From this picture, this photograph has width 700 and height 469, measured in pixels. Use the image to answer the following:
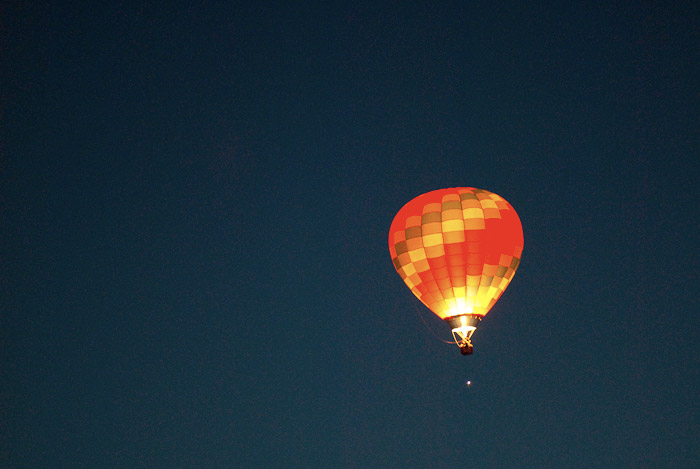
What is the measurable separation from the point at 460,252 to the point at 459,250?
53mm

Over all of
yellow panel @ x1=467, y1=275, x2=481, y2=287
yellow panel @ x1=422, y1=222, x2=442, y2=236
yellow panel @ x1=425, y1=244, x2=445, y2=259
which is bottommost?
yellow panel @ x1=467, y1=275, x2=481, y2=287

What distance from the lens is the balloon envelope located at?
19906 mm

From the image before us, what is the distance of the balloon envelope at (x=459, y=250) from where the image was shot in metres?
19.9

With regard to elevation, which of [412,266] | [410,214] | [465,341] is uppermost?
[410,214]

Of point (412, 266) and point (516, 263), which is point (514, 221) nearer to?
point (516, 263)

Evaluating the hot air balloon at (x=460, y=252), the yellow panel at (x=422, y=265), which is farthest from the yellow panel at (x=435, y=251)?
the yellow panel at (x=422, y=265)

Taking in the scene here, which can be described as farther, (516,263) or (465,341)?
(516,263)

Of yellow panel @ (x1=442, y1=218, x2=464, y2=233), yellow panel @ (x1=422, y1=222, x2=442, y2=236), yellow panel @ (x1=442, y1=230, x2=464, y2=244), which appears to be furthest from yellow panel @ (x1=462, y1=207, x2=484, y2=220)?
yellow panel @ (x1=422, y1=222, x2=442, y2=236)

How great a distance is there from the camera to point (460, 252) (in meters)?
19.9

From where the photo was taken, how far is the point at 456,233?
785 inches

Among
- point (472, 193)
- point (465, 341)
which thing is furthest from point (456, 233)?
point (465, 341)

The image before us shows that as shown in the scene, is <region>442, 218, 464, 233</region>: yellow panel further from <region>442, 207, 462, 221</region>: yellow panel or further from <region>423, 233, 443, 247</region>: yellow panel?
<region>423, 233, 443, 247</region>: yellow panel

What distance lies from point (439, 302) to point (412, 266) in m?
1.08

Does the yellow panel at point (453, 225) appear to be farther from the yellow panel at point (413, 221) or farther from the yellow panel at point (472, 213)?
the yellow panel at point (413, 221)
